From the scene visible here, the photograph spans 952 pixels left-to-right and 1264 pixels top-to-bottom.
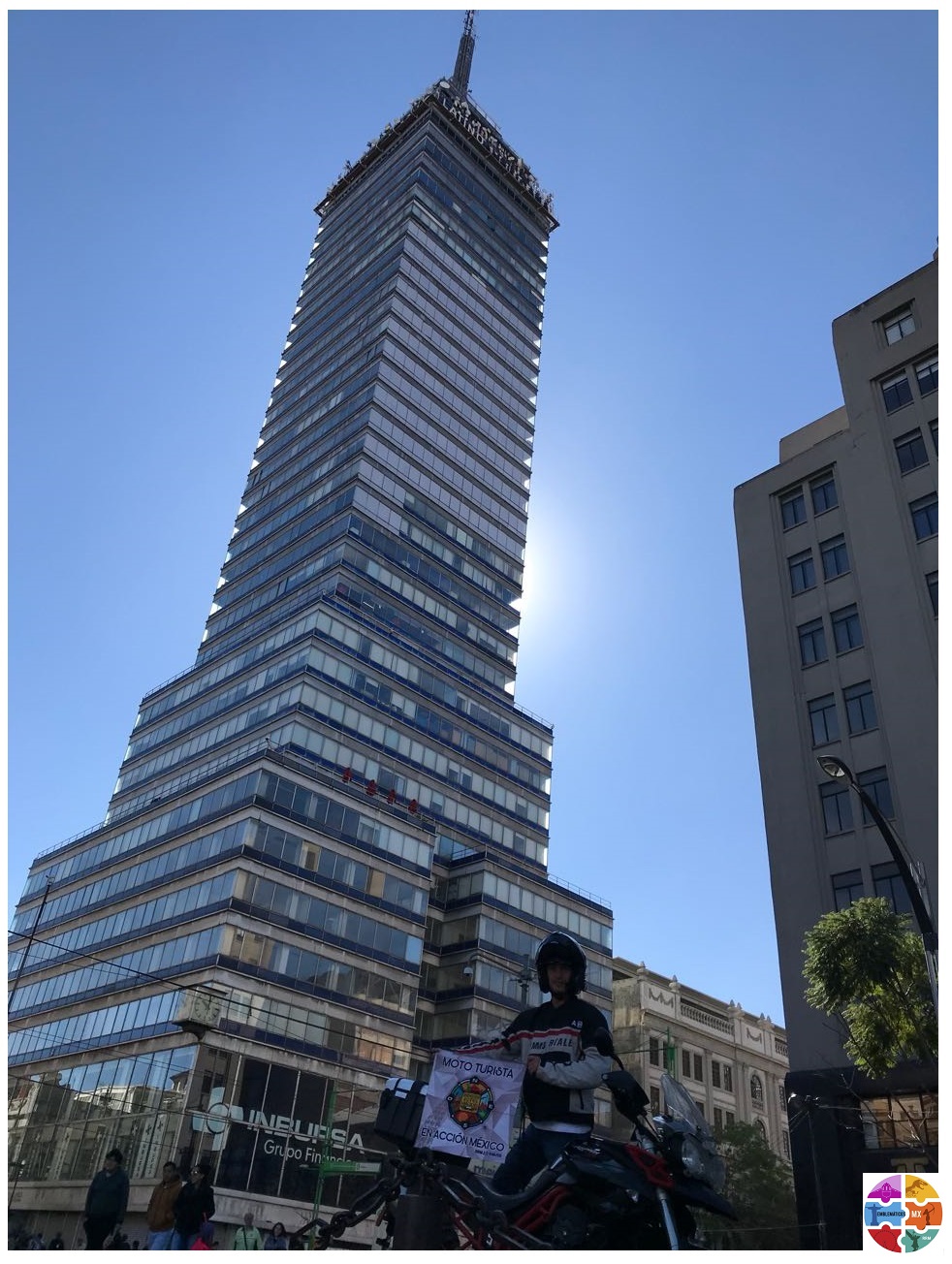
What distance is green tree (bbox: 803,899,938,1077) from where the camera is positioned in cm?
2555

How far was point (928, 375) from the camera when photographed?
39688 millimetres

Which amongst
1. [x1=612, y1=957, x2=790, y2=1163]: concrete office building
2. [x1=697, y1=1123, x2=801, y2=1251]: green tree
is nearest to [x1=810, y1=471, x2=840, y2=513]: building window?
[x1=697, y1=1123, x2=801, y2=1251]: green tree

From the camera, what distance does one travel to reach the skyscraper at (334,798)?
165 feet

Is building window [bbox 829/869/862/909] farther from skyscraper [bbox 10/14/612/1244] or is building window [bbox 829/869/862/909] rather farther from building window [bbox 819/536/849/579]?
building window [bbox 819/536/849/579]

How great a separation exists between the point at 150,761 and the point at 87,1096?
28867mm

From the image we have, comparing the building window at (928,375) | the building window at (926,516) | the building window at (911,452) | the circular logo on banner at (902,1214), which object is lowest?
the circular logo on banner at (902,1214)

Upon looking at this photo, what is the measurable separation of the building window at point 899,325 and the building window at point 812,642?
12791mm

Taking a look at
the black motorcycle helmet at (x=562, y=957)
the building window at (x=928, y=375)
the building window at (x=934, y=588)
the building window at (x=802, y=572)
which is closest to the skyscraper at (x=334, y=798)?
the building window at (x=802, y=572)

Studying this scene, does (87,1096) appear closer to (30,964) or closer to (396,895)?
(30,964)

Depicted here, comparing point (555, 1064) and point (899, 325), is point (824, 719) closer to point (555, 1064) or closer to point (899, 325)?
point (899, 325)

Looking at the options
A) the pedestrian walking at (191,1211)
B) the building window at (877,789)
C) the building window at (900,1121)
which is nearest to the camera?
the pedestrian walking at (191,1211)

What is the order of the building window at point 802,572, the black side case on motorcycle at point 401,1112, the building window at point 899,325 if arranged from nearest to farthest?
the black side case on motorcycle at point 401,1112 → the building window at point 802,572 → the building window at point 899,325

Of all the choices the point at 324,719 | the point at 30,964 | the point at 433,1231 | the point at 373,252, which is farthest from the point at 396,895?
the point at 373,252

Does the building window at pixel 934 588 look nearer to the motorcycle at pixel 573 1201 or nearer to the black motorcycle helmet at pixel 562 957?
the black motorcycle helmet at pixel 562 957
